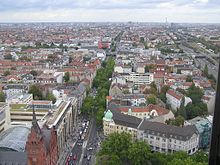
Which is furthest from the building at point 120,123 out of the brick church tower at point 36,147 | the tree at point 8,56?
the tree at point 8,56

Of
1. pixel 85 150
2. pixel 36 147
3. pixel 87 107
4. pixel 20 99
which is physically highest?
pixel 36 147

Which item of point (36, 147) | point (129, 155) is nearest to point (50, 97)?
point (129, 155)

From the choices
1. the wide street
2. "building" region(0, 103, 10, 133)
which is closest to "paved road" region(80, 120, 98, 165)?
the wide street

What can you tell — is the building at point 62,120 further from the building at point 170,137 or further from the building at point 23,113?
the building at point 170,137

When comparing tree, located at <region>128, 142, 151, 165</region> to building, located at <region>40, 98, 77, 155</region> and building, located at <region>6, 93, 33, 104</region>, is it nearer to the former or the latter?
building, located at <region>40, 98, 77, 155</region>

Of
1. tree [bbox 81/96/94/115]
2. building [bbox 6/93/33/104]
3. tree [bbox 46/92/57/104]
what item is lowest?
tree [bbox 81/96/94/115]

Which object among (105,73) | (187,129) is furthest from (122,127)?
(105,73)

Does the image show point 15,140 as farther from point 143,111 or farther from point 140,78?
point 140,78
